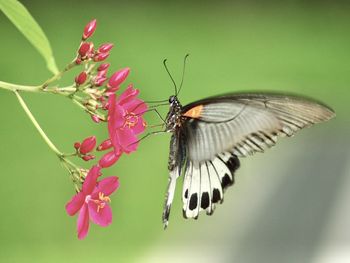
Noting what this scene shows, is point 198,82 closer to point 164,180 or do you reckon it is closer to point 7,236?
point 164,180

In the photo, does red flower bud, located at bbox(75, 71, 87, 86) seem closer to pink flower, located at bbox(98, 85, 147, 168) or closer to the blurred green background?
pink flower, located at bbox(98, 85, 147, 168)

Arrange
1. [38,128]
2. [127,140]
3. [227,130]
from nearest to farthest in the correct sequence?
[38,128]
[127,140]
[227,130]

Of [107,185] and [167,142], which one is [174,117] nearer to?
[107,185]

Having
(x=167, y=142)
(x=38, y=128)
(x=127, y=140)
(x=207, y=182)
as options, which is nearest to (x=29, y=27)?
(x=38, y=128)

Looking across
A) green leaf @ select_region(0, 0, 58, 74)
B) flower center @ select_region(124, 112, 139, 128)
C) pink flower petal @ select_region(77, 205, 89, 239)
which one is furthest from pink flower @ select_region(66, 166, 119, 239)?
green leaf @ select_region(0, 0, 58, 74)

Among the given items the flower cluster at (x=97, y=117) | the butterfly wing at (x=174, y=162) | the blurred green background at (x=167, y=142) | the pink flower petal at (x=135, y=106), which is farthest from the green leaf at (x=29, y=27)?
the blurred green background at (x=167, y=142)
